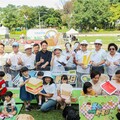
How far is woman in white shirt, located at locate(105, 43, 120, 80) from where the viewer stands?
23.3 feet

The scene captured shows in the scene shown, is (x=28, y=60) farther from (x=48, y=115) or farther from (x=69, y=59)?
(x=48, y=115)

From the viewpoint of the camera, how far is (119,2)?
7819 centimetres

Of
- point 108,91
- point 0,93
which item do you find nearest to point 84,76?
point 108,91

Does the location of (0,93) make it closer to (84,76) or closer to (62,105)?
(62,105)

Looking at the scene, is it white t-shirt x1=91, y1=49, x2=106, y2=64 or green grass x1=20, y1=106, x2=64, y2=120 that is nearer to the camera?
green grass x1=20, y1=106, x2=64, y2=120

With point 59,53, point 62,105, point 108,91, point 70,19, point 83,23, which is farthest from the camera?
point 70,19

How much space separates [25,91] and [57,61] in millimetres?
1198

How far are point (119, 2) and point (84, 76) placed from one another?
74.8m

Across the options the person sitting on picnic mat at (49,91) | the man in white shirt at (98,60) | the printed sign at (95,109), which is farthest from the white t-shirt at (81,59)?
the printed sign at (95,109)

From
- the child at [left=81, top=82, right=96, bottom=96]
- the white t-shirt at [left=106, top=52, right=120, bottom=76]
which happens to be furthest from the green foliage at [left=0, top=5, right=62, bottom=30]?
the child at [left=81, top=82, right=96, bottom=96]

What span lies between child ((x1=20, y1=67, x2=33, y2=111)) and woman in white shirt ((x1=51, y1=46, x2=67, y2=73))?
0.85 m

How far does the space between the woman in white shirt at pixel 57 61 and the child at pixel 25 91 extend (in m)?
0.85

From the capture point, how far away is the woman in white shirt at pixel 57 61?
24.0ft

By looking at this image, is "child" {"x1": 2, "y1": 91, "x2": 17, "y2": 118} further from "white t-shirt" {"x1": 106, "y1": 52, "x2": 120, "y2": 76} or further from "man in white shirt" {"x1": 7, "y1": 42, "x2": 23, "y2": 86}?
"white t-shirt" {"x1": 106, "y1": 52, "x2": 120, "y2": 76}
